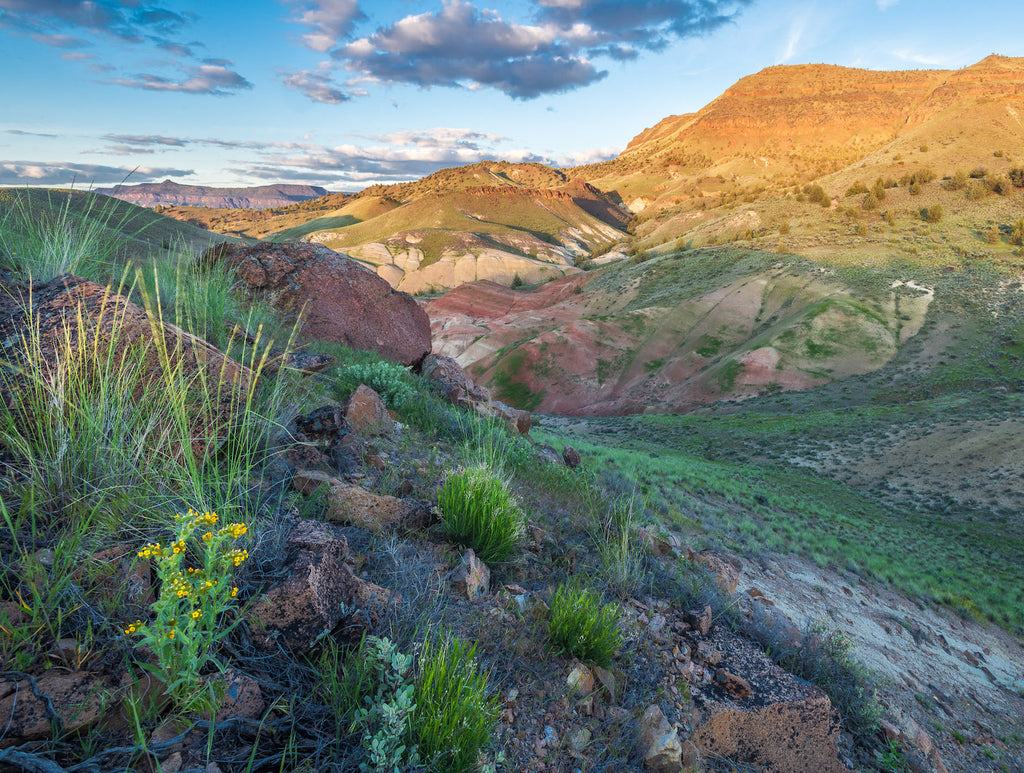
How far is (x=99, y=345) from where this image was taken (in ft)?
9.13

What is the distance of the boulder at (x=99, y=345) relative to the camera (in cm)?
261

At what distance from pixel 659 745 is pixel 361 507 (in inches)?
84.1

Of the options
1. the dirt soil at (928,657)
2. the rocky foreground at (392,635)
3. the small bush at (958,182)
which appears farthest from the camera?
the small bush at (958,182)

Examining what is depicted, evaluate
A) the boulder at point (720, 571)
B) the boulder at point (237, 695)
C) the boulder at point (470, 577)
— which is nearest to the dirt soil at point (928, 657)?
the boulder at point (720, 571)

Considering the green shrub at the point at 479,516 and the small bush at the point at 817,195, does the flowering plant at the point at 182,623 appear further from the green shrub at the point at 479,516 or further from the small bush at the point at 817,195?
the small bush at the point at 817,195

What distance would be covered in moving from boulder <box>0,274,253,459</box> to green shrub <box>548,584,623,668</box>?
6.99 ft

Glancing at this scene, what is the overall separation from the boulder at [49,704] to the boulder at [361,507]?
1.48m

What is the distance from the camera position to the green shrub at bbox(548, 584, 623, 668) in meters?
2.71

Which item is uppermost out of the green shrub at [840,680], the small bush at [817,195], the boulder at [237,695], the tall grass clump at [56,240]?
the small bush at [817,195]

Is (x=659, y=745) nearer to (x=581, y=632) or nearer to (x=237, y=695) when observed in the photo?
(x=581, y=632)

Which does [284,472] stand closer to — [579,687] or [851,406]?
[579,687]

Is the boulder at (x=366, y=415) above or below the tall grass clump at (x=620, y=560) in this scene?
above

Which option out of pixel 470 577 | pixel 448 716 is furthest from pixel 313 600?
pixel 470 577

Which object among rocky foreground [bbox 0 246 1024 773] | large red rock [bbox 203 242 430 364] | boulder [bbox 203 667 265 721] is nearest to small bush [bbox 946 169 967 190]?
large red rock [bbox 203 242 430 364]
